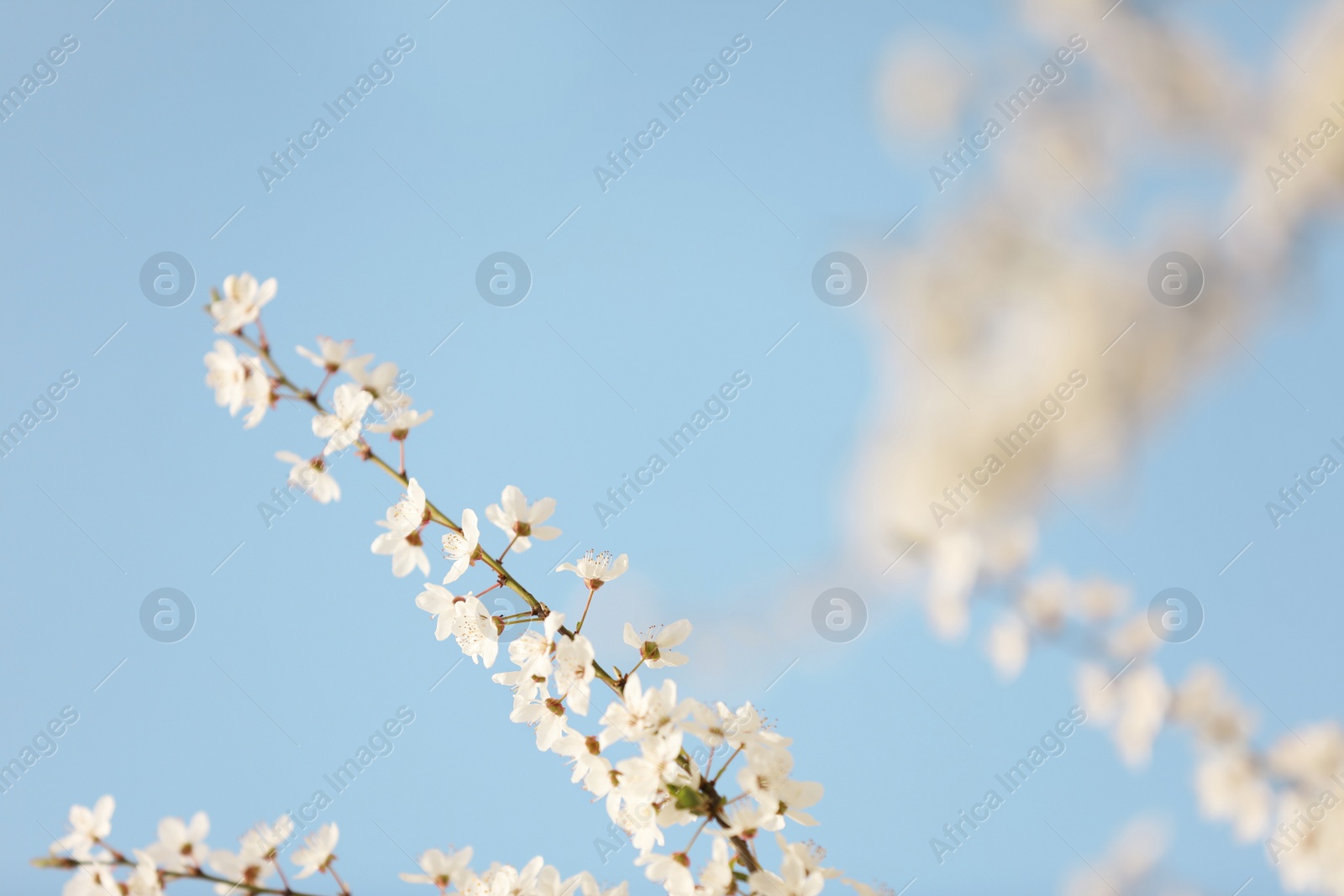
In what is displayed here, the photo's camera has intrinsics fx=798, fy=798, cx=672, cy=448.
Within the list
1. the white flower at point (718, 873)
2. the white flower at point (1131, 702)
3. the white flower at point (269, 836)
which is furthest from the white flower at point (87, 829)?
the white flower at point (1131, 702)

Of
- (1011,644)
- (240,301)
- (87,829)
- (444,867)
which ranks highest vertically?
(1011,644)

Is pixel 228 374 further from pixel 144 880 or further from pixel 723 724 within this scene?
pixel 723 724

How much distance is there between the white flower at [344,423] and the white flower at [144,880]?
442mm

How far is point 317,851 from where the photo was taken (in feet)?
2.73

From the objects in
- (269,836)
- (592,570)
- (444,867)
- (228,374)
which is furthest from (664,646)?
(228,374)

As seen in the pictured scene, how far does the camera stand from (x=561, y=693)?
0.80m

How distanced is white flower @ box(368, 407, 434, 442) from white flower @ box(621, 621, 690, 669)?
326 mm

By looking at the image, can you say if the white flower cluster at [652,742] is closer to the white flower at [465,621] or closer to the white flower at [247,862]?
the white flower at [465,621]

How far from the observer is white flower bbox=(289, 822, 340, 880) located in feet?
2.71

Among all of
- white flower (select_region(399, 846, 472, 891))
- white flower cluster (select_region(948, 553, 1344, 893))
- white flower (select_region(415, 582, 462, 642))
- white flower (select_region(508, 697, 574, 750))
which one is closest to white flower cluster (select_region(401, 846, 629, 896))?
white flower (select_region(399, 846, 472, 891))

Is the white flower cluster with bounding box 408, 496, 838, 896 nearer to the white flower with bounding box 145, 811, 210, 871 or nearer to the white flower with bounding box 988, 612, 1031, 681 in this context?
the white flower with bounding box 145, 811, 210, 871

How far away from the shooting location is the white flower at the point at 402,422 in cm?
83

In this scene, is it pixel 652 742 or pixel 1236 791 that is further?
pixel 1236 791

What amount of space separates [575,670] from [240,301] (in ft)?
1.72
